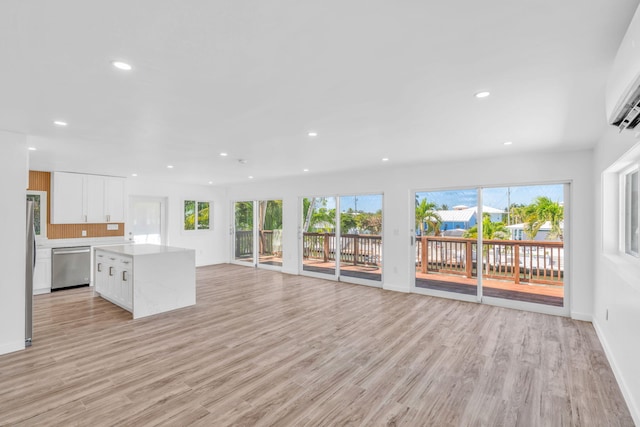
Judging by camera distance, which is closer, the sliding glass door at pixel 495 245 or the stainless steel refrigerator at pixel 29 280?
the stainless steel refrigerator at pixel 29 280

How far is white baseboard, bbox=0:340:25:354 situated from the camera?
127 inches

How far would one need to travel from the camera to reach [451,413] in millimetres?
2260

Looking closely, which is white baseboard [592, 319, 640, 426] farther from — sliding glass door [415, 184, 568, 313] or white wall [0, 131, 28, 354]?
white wall [0, 131, 28, 354]

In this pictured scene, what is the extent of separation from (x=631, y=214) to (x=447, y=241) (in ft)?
8.61

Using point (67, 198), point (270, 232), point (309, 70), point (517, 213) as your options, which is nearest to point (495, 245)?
point (517, 213)

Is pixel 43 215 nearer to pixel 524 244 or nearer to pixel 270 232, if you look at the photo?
pixel 270 232

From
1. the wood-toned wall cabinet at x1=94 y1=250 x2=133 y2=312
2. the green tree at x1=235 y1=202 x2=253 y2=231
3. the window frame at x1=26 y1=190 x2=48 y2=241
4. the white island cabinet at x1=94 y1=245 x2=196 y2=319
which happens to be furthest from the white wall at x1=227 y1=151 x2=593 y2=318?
the window frame at x1=26 y1=190 x2=48 y2=241

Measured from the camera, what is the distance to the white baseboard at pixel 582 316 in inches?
166

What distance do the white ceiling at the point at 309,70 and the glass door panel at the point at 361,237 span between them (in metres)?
2.70

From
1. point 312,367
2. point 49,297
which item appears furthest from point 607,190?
point 49,297

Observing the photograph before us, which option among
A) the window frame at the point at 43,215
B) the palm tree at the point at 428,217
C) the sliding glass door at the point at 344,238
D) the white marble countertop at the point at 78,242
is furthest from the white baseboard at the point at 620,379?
the window frame at the point at 43,215

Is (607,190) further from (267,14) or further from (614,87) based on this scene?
(267,14)

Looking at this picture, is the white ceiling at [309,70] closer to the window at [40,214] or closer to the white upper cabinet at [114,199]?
the window at [40,214]

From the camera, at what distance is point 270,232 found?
27.7ft
